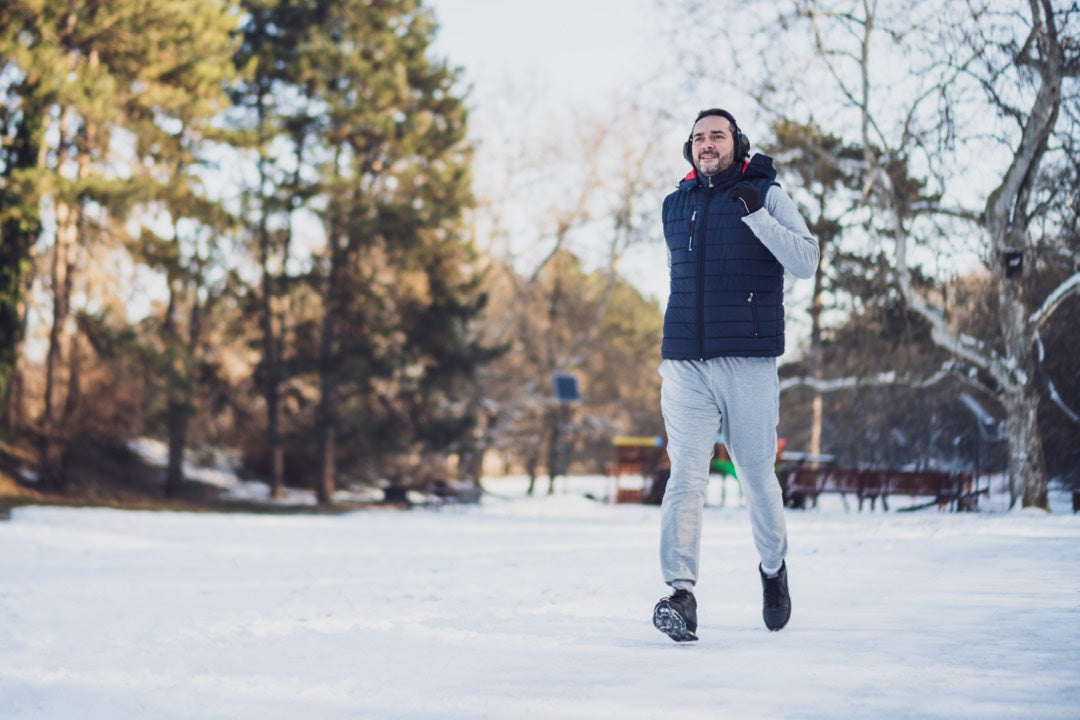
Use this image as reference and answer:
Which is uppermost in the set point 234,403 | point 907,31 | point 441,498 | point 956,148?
point 907,31

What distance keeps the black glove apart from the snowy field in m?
1.52

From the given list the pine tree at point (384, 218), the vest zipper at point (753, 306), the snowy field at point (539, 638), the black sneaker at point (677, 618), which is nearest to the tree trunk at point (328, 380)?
the pine tree at point (384, 218)

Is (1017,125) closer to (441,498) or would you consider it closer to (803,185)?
(803,185)

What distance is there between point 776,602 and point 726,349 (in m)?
0.95

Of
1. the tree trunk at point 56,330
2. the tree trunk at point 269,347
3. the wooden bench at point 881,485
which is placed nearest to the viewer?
the wooden bench at point 881,485

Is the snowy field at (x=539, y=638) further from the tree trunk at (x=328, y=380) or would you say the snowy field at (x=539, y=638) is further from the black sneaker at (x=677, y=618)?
the tree trunk at (x=328, y=380)

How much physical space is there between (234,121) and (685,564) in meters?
22.8

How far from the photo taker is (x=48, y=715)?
2.89 metres

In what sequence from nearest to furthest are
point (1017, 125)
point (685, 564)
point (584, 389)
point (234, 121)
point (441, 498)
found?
point (685, 564)
point (1017, 125)
point (234, 121)
point (441, 498)
point (584, 389)

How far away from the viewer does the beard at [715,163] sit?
3.96 m

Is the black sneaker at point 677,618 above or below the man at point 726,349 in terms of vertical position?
below

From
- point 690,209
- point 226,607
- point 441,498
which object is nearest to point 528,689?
point 690,209

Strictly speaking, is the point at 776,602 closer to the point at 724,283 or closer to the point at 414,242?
the point at 724,283

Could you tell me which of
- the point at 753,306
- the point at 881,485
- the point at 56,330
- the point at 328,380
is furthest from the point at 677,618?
the point at 328,380
